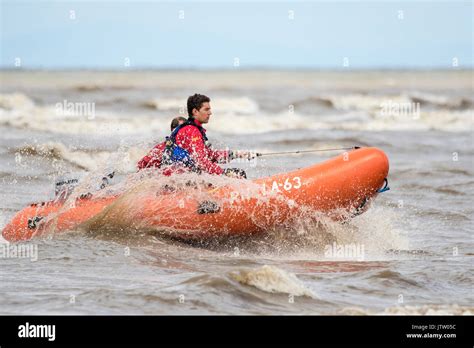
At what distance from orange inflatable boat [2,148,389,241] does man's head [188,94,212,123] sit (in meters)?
0.79

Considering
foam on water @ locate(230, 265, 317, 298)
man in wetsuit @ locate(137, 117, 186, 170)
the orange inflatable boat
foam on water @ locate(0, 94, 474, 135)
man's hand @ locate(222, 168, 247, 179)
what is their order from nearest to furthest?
foam on water @ locate(230, 265, 317, 298)
the orange inflatable boat
man's hand @ locate(222, 168, 247, 179)
man in wetsuit @ locate(137, 117, 186, 170)
foam on water @ locate(0, 94, 474, 135)

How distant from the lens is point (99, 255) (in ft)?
31.6

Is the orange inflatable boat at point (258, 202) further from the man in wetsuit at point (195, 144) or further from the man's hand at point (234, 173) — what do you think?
the man in wetsuit at point (195, 144)

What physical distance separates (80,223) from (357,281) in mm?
3322

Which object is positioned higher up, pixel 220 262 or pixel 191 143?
pixel 191 143

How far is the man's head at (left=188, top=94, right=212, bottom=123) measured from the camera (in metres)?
10.2

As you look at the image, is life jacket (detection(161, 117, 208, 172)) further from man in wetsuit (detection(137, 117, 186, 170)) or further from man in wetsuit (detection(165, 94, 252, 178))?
man in wetsuit (detection(137, 117, 186, 170))

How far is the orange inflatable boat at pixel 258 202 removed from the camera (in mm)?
10039

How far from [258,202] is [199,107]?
117 cm

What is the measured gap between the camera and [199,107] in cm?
1020

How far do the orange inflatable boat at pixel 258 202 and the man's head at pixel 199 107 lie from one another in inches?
30.9

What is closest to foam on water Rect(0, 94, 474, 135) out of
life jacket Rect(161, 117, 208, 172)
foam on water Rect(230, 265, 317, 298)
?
life jacket Rect(161, 117, 208, 172)
